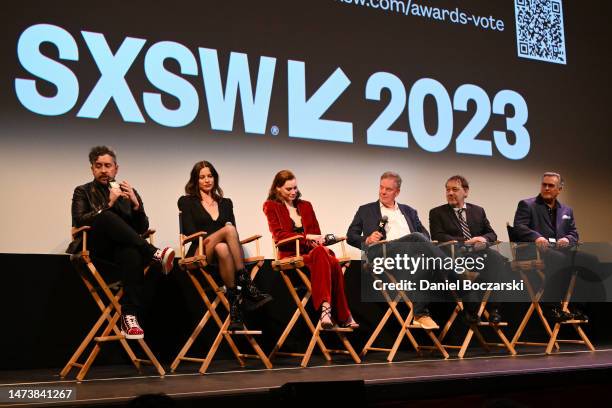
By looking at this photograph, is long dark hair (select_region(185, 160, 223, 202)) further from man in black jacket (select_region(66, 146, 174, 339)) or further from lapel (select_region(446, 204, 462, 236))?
lapel (select_region(446, 204, 462, 236))

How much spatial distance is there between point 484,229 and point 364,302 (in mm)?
1116

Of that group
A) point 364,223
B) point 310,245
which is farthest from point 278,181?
point 364,223

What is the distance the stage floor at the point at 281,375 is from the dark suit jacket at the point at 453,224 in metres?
0.98

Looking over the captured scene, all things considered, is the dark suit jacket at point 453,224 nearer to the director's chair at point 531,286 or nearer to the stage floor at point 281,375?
the director's chair at point 531,286

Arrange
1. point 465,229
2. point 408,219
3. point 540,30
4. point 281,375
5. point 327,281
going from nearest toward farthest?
point 281,375
point 327,281
point 408,219
point 465,229
point 540,30

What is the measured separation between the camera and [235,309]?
166 inches

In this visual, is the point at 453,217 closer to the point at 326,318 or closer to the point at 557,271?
the point at 557,271

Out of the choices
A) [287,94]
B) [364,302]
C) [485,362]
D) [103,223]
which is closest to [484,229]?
[364,302]

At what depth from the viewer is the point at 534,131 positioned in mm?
6445

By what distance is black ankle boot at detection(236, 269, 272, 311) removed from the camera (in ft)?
13.8

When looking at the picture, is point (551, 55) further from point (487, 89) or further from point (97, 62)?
point (97, 62)

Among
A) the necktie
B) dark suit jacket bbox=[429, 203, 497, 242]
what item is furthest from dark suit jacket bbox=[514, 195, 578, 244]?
the necktie

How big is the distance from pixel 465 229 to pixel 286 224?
1.49 meters

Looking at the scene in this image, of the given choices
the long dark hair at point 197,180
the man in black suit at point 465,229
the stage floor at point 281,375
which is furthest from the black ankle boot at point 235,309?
the man in black suit at point 465,229
